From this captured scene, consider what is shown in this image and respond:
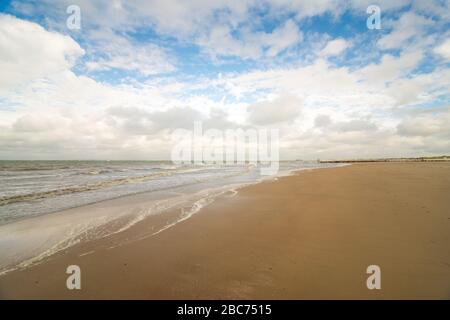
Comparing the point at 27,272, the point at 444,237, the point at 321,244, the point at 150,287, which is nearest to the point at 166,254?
the point at 150,287

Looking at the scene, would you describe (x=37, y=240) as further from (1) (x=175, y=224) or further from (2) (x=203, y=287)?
(2) (x=203, y=287)

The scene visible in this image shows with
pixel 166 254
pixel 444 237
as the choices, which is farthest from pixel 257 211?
pixel 444 237

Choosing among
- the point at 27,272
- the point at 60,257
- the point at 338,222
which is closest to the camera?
the point at 27,272

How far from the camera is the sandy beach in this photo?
10.8ft

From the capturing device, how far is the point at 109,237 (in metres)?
5.64

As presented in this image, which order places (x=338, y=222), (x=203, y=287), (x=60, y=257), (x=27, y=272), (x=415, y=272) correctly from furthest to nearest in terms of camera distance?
(x=338, y=222) → (x=60, y=257) → (x=27, y=272) → (x=415, y=272) → (x=203, y=287)

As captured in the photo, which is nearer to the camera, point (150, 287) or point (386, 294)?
point (386, 294)

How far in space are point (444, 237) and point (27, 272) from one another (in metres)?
8.21

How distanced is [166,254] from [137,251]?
661 millimetres

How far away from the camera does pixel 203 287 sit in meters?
3.36

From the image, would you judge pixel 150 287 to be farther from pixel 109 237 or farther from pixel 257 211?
pixel 257 211

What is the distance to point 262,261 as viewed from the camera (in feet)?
13.6

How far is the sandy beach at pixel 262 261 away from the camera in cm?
328

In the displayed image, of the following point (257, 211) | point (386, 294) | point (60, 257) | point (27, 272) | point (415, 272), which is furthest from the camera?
point (257, 211)
